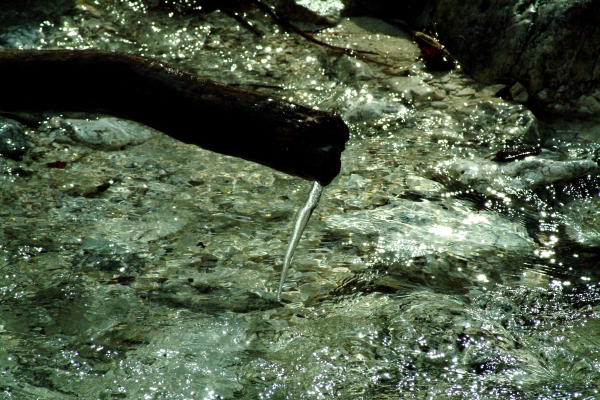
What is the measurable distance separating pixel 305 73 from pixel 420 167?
1.28 m

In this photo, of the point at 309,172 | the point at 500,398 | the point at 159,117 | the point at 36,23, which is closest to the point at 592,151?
the point at 500,398

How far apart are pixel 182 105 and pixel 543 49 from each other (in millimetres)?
2962

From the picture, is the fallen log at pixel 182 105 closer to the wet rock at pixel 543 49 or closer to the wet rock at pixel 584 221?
the wet rock at pixel 584 221

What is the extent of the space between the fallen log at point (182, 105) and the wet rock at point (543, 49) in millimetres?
2685

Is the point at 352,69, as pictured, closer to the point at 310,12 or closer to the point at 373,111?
the point at 373,111

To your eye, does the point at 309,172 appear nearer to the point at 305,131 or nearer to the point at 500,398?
the point at 305,131

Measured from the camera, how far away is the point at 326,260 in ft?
9.57

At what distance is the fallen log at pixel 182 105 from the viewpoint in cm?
195

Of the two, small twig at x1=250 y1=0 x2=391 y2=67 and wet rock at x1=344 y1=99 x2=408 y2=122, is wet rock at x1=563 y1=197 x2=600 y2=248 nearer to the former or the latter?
wet rock at x1=344 y1=99 x2=408 y2=122

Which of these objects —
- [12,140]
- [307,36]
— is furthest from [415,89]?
[12,140]

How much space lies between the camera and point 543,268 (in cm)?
293

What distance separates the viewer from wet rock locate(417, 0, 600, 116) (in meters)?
4.14

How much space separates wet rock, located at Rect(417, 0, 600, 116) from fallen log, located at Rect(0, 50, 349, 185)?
2.69 m

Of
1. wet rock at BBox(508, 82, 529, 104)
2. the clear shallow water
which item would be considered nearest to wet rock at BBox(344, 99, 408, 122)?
the clear shallow water
